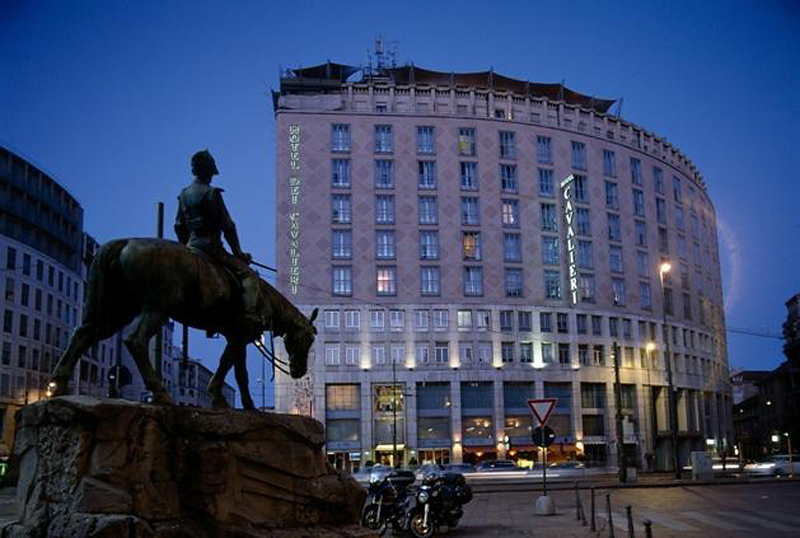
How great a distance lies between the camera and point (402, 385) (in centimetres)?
7444

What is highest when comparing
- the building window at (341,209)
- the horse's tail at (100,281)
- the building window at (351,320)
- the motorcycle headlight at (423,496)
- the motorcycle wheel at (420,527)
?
the building window at (341,209)

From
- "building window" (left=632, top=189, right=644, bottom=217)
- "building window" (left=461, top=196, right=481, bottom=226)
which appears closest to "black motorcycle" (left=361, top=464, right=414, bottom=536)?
"building window" (left=461, top=196, right=481, bottom=226)

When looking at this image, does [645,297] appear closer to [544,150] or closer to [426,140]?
[544,150]

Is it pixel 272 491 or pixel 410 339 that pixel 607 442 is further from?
pixel 272 491

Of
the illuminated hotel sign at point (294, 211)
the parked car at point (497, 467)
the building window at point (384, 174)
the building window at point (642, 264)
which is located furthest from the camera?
the building window at point (642, 264)

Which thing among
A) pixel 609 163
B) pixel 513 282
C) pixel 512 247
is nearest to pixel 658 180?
pixel 609 163

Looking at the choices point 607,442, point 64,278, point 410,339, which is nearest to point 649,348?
point 607,442

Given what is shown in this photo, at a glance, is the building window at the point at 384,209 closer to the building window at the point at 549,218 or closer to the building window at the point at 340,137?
the building window at the point at 340,137

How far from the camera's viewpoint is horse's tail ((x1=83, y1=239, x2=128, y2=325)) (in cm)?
923

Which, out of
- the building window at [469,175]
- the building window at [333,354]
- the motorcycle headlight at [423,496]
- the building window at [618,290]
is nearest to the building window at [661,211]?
the building window at [618,290]

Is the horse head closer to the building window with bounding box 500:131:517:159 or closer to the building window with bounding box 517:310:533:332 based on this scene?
the building window with bounding box 517:310:533:332

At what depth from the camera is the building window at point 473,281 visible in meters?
77.5

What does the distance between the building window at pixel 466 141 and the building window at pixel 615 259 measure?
18.2 meters

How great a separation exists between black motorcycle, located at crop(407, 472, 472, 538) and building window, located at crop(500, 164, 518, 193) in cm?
6316
